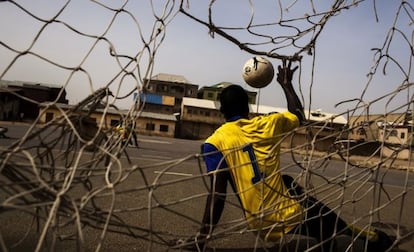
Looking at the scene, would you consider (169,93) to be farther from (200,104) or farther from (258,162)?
(258,162)

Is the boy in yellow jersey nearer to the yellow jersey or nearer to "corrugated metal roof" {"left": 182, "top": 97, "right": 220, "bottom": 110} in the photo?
the yellow jersey

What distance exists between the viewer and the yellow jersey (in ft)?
9.82

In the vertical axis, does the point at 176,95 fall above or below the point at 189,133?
above

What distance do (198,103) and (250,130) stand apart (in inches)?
2056

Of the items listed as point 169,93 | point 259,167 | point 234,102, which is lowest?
point 259,167

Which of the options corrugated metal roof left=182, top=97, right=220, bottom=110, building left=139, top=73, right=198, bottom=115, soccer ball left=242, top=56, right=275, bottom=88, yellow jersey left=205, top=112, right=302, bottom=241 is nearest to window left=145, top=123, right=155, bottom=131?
corrugated metal roof left=182, top=97, right=220, bottom=110

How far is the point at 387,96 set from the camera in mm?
2543

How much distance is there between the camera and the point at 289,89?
3.63 m

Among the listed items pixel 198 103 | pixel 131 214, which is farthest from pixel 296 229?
pixel 198 103

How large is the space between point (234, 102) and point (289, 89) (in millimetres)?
504

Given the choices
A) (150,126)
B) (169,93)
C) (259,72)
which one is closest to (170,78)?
(169,93)

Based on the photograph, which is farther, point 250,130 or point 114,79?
point 250,130

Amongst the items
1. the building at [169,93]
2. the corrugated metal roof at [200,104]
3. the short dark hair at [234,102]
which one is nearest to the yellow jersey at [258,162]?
the short dark hair at [234,102]

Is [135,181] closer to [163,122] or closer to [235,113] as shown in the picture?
[235,113]
